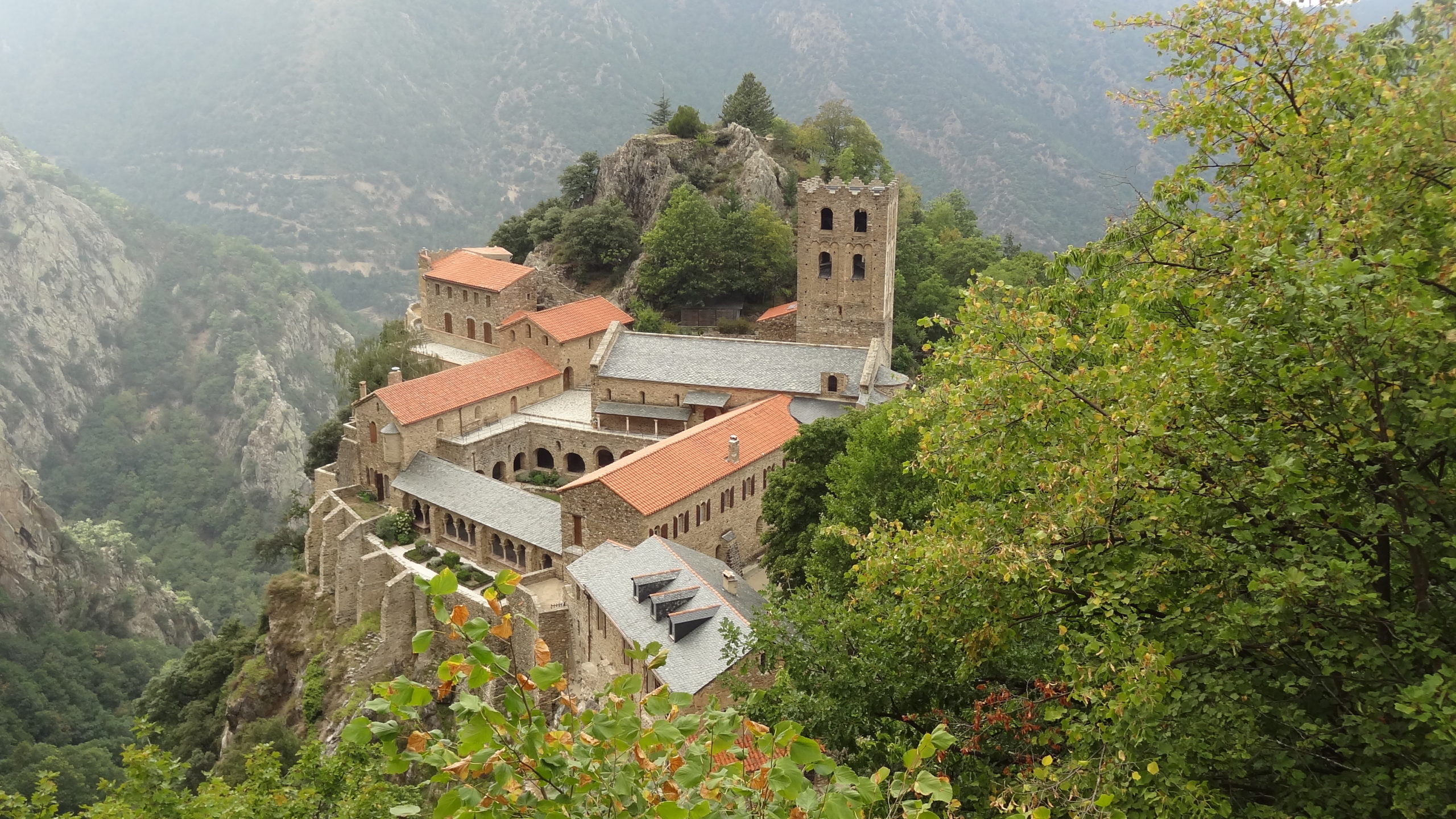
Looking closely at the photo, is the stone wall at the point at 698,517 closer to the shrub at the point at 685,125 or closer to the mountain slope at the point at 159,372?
the shrub at the point at 685,125

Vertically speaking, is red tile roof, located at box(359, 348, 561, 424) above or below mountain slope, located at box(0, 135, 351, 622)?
above

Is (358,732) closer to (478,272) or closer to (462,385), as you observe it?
(462,385)

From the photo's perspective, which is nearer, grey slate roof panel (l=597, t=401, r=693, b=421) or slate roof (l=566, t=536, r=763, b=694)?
slate roof (l=566, t=536, r=763, b=694)

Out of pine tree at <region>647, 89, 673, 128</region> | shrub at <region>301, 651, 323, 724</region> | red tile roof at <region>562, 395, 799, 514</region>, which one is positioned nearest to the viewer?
red tile roof at <region>562, 395, 799, 514</region>

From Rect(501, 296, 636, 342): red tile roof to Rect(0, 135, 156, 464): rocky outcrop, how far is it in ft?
273

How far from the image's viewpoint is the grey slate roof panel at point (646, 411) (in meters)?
48.0

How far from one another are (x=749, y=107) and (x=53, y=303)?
92.7m

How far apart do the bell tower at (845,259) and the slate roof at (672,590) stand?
2223 centimetres

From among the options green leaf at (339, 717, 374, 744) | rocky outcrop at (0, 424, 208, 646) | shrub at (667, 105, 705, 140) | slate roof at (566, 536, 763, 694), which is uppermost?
shrub at (667, 105, 705, 140)

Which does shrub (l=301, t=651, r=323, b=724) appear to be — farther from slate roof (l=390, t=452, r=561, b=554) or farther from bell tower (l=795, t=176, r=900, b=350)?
bell tower (l=795, t=176, r=900, b=350)

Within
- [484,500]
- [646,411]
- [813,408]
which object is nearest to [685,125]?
[646,411]

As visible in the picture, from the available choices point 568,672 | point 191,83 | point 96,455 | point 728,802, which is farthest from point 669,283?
point 191,83

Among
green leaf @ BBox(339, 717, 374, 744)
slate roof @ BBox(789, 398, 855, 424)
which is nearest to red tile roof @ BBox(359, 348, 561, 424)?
slate roof @ BBox(789, 398, 855, 424)

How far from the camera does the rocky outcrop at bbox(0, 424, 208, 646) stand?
73438 mm
